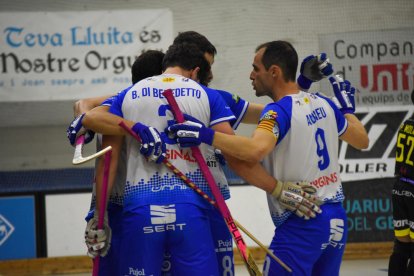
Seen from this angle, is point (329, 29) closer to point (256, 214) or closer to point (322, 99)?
point (256, 214)

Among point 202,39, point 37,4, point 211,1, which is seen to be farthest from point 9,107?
point 202,39

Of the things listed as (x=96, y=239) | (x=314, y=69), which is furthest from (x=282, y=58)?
(x=96, y=239)

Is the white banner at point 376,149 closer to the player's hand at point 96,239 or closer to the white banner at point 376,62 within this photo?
the white banner at point 376,62

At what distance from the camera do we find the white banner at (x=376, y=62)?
8109 mm

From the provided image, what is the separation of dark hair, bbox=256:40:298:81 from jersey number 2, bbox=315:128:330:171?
285 millimetres

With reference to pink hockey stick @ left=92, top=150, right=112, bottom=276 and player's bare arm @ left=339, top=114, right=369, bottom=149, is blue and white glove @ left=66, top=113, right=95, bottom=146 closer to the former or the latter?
pink hockey stick @ left=92, top=150, right=112, bottom=276

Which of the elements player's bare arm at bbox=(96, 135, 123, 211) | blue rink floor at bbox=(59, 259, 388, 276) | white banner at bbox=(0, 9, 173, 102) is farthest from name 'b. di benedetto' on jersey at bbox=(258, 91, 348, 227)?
white banner at bbox=(0, 9, 173, 102)

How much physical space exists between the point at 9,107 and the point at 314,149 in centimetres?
554

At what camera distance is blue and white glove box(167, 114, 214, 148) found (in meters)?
3.08

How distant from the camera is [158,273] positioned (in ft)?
10.3

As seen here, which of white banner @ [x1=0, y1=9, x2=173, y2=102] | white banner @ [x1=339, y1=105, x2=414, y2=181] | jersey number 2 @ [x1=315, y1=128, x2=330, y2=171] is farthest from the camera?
white banner @ [x1=0, y1=9, x2=173, y2=102]

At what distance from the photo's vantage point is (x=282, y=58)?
3.37 m

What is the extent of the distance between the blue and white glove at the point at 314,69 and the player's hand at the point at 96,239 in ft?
3.80

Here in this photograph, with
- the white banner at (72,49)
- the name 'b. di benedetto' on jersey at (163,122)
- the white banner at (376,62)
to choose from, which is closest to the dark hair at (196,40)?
the name 'b. di benedetto' on jersey at (163,122)
